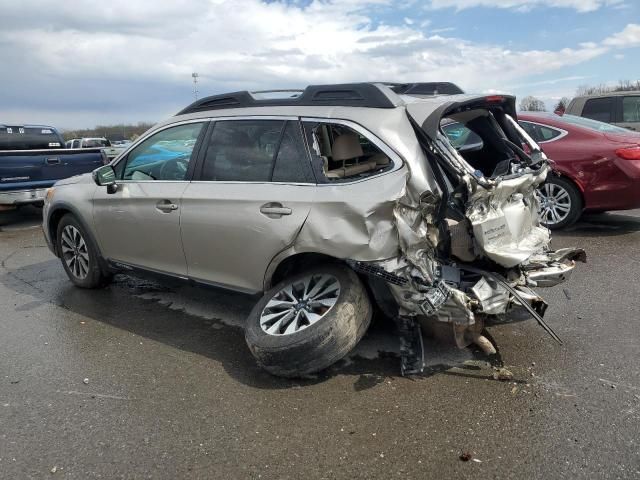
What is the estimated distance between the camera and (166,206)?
14.3 ft

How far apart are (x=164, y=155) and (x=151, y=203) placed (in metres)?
0.47

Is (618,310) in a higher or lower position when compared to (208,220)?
lower

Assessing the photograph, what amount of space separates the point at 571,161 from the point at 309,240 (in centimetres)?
495

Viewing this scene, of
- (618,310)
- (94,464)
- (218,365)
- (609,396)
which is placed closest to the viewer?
(94,464)

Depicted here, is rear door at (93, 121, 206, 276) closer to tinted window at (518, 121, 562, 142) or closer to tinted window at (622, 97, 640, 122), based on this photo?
tinted window at (518, 121, 562, 142)

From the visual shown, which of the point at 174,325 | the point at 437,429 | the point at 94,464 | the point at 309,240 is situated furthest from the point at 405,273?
the point at 174,325

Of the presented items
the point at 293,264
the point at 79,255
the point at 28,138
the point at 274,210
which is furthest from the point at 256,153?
the point at 28,138

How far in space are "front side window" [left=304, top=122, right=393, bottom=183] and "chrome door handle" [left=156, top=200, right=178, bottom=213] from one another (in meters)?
1.28

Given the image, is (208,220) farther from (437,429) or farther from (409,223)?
(437,429)

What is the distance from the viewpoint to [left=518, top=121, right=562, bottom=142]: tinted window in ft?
24.0

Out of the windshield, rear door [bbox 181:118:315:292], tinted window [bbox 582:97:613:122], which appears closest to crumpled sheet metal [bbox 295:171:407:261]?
rear door [bbox 181:118:315:292]

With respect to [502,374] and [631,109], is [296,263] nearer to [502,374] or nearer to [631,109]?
[502,374]

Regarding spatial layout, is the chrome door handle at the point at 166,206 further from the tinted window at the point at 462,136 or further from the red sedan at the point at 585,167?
the red sedan at the point at 585,167

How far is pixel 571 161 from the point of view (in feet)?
23.1
